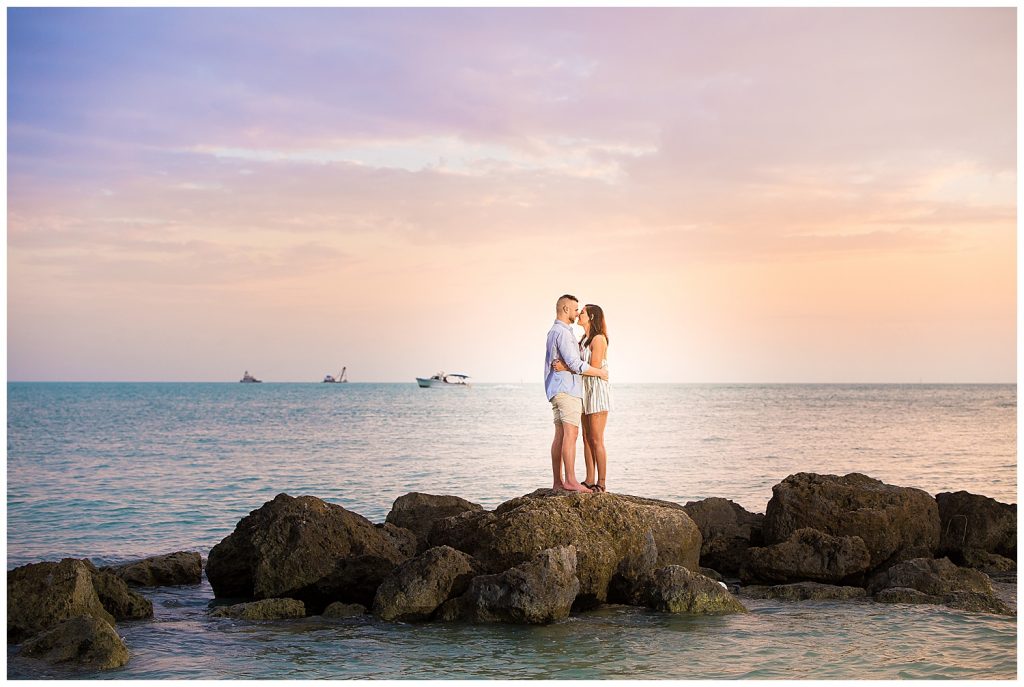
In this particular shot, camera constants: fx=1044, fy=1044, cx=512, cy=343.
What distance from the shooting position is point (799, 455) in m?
31.7

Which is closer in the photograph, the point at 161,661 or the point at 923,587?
the point at 161,661

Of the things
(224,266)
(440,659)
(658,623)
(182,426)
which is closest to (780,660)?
(658,623)

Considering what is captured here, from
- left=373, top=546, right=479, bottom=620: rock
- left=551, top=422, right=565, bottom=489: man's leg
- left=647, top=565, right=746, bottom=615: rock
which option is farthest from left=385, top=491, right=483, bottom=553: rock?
left=647, top=565, right=746, bottom=615: rock

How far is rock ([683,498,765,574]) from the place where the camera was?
1179 cm

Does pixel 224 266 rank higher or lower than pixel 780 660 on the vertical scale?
higher

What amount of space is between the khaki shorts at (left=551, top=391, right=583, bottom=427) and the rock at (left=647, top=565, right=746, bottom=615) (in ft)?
6.20

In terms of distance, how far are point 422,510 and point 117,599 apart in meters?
4.06

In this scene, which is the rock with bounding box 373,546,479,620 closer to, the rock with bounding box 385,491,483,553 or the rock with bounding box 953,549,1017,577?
the rock with bounding box 385,491,483,553

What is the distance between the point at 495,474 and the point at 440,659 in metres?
16.9

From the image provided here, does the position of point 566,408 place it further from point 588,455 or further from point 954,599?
point 954,599

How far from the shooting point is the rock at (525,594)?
29.3 feet

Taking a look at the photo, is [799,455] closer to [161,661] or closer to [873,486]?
[873,486]

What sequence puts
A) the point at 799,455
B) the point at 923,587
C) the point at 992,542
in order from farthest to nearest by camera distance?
1. the point at 799,455
2. the point at 992,542
3. the point at 923,587

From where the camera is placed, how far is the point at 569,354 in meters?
10.7
